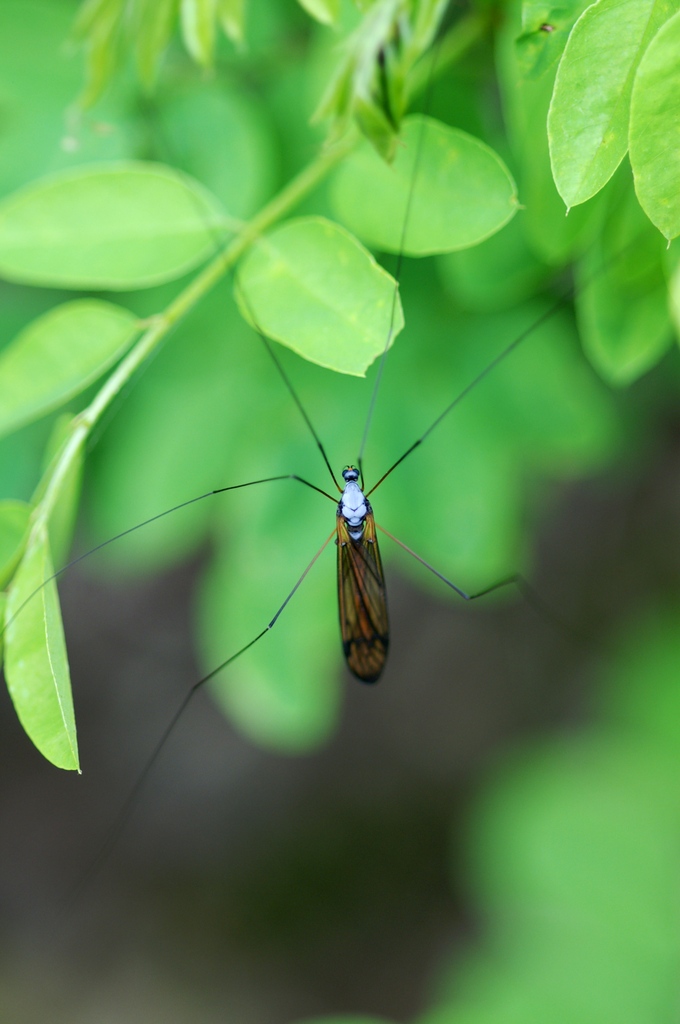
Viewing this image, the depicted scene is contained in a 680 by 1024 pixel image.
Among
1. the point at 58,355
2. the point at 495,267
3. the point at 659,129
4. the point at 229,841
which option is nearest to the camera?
the point at 659,129

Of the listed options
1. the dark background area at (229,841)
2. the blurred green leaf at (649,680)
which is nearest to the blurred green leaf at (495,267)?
the blurred green leaf at (649,680)

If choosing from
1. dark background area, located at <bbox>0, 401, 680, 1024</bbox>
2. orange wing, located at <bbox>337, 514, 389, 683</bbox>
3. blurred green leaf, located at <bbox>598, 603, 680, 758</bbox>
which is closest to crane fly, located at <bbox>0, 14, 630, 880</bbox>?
orange wing, located at <bbox>337, 514, 389, 683</bbox>

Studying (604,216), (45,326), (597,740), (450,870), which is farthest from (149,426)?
(450,870)

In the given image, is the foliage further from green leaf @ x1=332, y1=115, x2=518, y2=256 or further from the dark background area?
the dark background area

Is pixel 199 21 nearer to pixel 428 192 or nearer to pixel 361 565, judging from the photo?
pixel 428 192

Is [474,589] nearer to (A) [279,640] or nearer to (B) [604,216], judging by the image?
(A) [279,640]

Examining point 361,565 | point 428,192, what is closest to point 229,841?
point 361,565

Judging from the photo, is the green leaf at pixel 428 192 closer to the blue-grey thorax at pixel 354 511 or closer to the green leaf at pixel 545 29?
the green leaf at pixel 545 29
